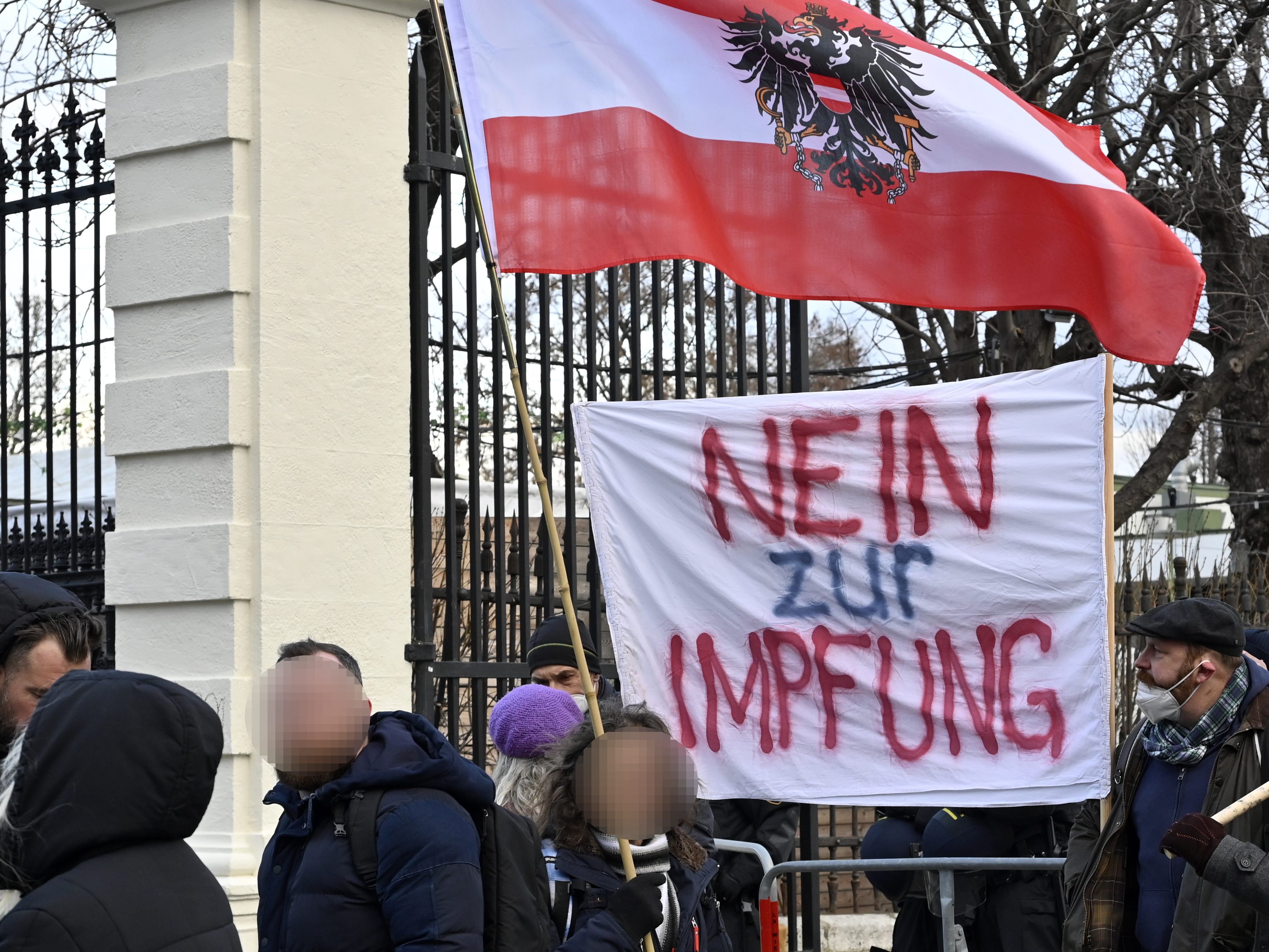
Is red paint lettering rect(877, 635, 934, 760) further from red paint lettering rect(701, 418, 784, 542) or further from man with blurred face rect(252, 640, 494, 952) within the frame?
man with blurred face rect(252, 640, 494, 952)

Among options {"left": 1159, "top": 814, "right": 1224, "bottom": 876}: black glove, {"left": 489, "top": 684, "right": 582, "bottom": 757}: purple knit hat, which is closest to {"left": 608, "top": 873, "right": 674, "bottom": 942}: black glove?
{"left": 489, "top": 684, "right": 582, "bottom": 757}: purple knit hat

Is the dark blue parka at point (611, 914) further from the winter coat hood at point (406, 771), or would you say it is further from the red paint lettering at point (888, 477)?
the red paint lettering at point (888, 477)

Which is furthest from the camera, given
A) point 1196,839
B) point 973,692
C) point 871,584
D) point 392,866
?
point 871,584

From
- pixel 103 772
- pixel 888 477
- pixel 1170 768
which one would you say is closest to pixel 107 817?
pixel 103 772

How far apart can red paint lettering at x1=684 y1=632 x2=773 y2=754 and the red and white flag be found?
1181 mm

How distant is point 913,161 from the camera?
5281mm

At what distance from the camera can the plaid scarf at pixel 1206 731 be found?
4.53 metres

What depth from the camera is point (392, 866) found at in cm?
316

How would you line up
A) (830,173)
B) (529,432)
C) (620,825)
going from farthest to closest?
1. (830,173)
2. (529,432)
3. (620,825)

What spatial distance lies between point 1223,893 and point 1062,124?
8.75 feet

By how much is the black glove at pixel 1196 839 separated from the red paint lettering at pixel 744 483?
4.62 ft

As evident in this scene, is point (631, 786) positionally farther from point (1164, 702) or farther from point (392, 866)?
point (1164, 702)

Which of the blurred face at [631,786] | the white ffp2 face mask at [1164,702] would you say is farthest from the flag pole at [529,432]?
the white ffp2 face mask at [1164,702]

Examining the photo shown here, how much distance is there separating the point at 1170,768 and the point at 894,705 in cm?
82
